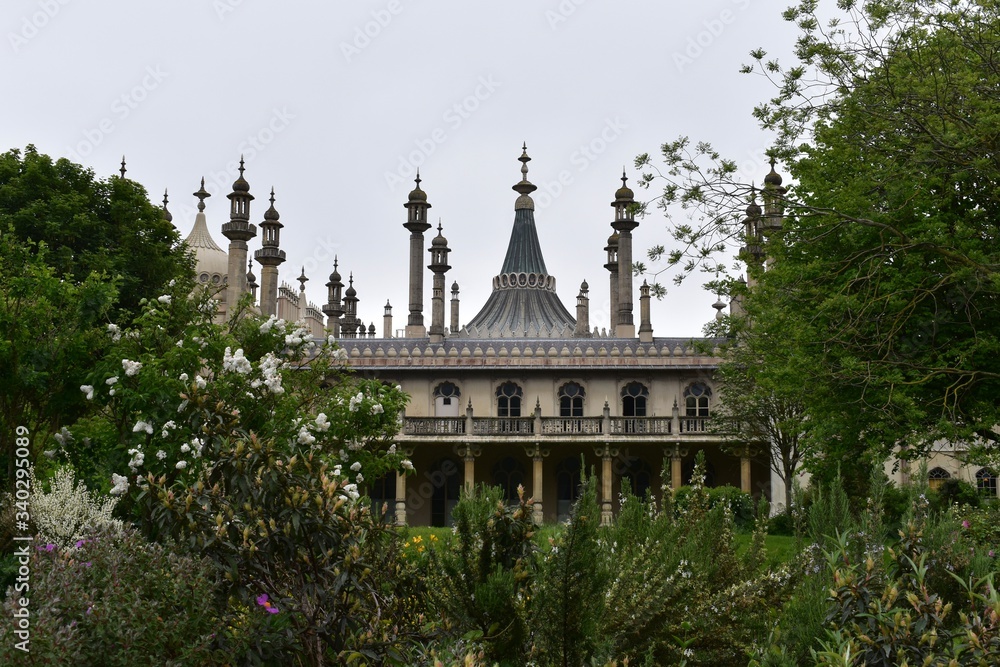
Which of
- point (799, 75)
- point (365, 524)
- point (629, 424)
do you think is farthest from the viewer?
point (629, 424)

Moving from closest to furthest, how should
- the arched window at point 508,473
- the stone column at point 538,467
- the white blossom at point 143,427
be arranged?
the white blossom at point 143,427
the stone column at point 538,467
the arched window at point 508,473

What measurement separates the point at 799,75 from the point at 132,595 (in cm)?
1173

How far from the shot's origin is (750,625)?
7582mm

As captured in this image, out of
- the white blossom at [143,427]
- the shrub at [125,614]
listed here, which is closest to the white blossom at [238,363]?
the white blossom at [143,427]

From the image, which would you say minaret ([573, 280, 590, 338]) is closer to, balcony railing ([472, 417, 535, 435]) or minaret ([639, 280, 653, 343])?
minaret ([639, 280, 653, 343])

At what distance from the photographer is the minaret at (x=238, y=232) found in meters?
39.5

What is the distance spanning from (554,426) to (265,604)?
99.0 feet

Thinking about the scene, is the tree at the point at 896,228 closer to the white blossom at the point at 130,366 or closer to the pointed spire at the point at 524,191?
the white blossom at the point at 130,366

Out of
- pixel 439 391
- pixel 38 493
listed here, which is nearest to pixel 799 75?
pixel 38 493

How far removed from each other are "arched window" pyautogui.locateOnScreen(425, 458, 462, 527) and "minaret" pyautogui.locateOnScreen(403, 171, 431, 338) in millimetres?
6133

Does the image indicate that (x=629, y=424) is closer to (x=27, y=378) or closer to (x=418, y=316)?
(x=418, y=316)

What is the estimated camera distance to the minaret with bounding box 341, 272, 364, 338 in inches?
2306

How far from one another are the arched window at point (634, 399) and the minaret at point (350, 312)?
24077 millimetres

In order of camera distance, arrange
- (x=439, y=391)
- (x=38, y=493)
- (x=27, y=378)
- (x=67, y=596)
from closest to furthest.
A: 1. (x=67, y=596)
2. (x=38, y=493)
3. (x=27, y=378)
4. (x=439, y=391)
